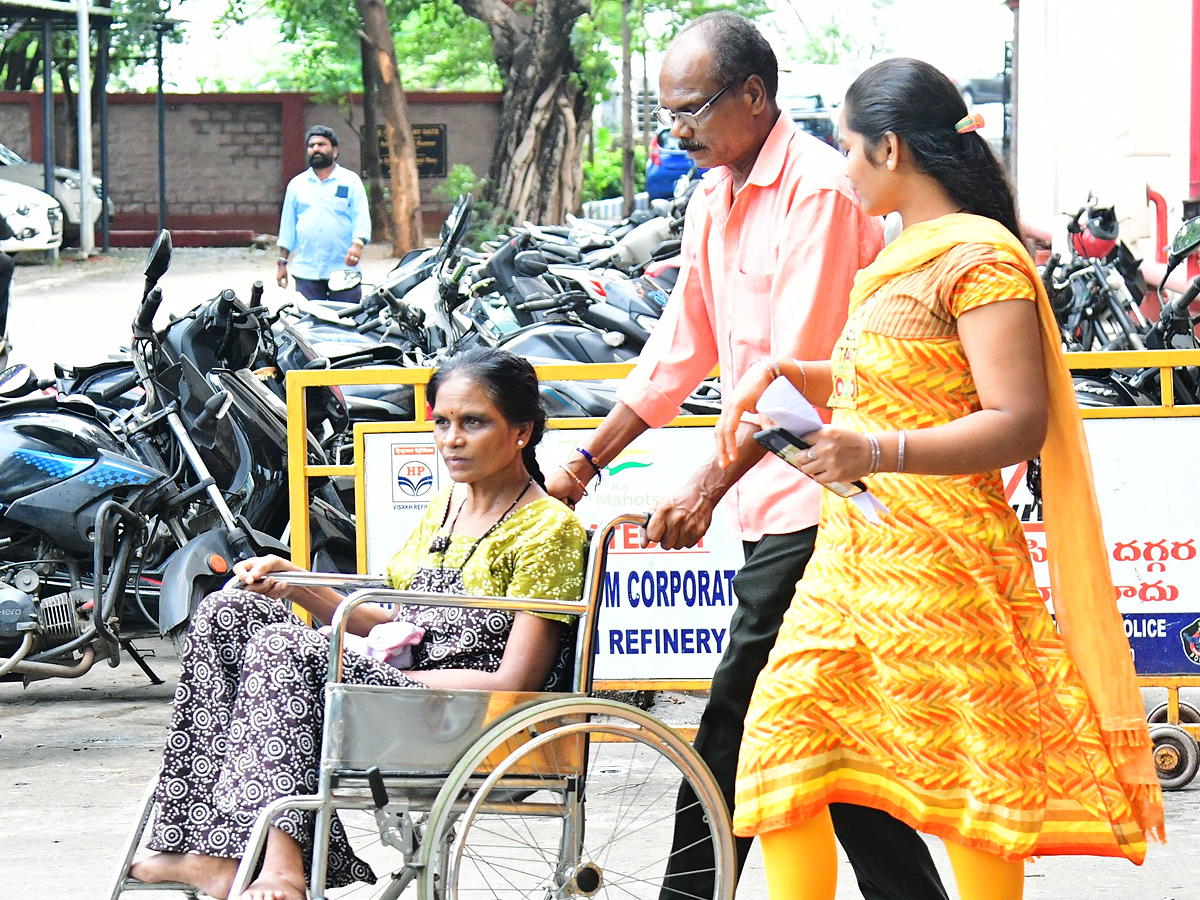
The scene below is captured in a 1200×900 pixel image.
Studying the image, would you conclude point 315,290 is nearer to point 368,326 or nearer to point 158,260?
point 368,326

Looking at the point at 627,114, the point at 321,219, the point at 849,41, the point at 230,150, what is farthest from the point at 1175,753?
the point at 849,41

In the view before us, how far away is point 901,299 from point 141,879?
1.64 m

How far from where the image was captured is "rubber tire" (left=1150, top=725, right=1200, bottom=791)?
457cm

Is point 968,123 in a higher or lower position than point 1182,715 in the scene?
higher

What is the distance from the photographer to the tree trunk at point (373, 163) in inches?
947

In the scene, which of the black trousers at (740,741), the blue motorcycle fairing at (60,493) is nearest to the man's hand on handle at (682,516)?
the black trousers at (740,741)

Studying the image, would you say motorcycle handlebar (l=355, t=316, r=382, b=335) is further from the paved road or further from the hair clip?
the hair clip

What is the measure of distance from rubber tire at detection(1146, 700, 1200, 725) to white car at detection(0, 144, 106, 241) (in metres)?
17.8

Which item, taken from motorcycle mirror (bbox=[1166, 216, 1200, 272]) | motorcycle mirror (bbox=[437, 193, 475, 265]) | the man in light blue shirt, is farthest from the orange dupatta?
the man in light blue shirt

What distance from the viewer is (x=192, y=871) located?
113 inches

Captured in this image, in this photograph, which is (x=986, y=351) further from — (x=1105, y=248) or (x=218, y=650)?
(x=1105, y=248)

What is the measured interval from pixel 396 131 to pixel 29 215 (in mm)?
4554

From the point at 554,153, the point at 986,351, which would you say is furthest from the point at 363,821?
the point at 554,153

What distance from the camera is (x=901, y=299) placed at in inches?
98.0
